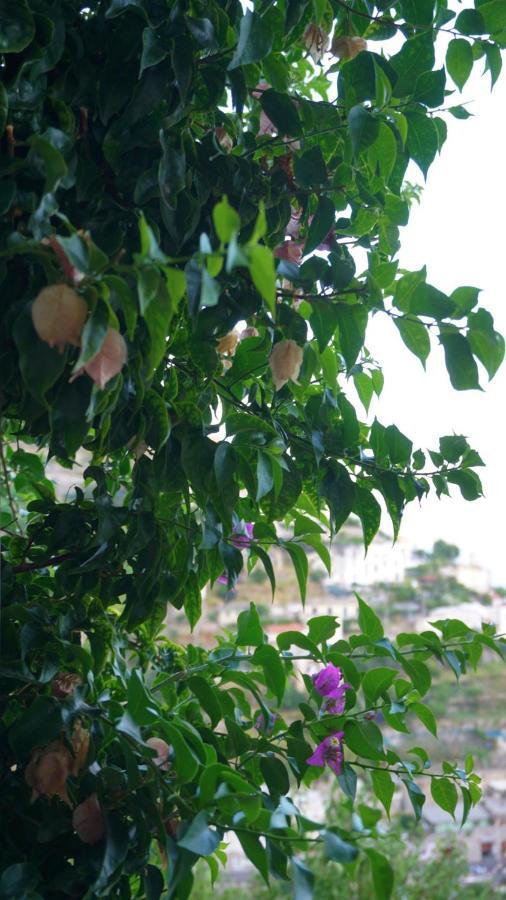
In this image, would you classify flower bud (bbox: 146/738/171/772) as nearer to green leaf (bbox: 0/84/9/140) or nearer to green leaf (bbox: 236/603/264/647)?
green leaf (bbox: 236/603/264/647)

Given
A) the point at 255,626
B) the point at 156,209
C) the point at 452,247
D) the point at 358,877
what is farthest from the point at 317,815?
the point at 156,209

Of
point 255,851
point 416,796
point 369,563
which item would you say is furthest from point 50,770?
point 369,563

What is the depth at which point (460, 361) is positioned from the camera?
54cm

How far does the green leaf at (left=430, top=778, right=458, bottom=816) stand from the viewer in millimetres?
653

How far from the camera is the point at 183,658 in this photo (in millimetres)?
830

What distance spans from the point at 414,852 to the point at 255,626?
2.07 metres

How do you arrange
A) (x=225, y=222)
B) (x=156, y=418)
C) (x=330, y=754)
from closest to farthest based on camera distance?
1. (x=225, y=222)
2. (x=156, y=418)
3. (x=330, y=754)

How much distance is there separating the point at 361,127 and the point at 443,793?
46 cm

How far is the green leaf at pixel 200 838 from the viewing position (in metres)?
0.41

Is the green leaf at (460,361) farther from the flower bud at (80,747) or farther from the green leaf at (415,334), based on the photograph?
the flower bud at (80,747)

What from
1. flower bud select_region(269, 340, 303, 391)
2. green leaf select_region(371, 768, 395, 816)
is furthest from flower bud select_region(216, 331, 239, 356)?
green leaf select_region(371, 768, 395, 816)

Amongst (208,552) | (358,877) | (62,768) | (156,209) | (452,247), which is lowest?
(358,877)

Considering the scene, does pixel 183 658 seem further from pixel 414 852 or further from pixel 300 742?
pixel 414 852

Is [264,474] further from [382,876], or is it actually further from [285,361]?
[382,876]
